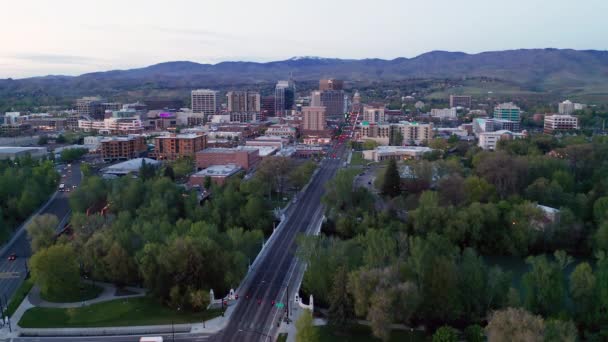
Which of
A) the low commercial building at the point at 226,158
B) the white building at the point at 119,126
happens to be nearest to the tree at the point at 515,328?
the low commercial building at the point at 226,158

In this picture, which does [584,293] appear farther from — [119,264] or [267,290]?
[119,264]

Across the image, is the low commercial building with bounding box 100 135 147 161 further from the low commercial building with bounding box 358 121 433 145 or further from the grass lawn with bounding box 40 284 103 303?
the grass lawn with bounding box 40 284 103 303

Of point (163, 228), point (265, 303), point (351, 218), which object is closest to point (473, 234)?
point (351, 218)

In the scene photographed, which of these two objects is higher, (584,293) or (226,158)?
(226,158)

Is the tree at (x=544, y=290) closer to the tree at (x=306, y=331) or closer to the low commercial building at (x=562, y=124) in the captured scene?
the tree at (x=306, y=331)

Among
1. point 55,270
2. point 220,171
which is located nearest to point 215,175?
point 220,171

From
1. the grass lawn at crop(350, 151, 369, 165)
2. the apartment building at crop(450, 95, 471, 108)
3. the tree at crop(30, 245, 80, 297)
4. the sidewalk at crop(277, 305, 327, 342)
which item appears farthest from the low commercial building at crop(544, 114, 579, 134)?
the tree at crop(30, 245, 80, 297)
